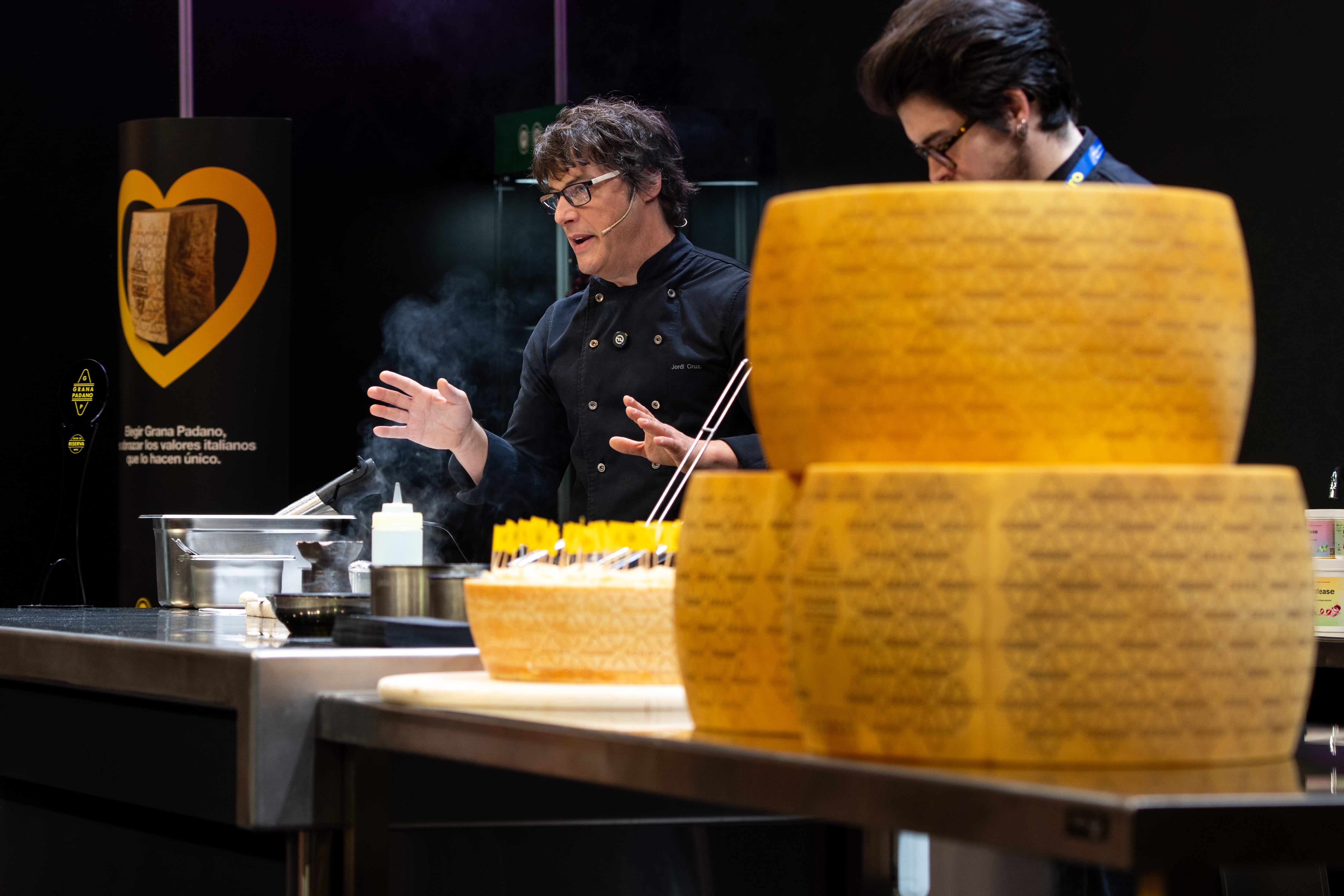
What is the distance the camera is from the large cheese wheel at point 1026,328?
0.81 m

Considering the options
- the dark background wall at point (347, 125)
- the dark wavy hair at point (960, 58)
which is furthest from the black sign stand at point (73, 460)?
the dark wavy hair at point (960, 58)

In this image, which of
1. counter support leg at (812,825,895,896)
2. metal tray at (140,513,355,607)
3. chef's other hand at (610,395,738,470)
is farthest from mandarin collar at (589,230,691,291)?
counter support leg at (812,825,895,896)

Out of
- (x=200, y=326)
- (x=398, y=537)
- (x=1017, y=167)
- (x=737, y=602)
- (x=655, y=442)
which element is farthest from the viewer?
(x=200, y=326)

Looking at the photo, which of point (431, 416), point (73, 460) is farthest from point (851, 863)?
point (73, 460)

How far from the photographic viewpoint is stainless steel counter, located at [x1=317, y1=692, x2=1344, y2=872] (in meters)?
0.63

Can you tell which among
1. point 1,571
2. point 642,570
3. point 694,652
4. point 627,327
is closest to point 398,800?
point 642,570

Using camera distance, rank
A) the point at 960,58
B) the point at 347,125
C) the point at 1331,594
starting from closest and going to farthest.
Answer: the point at 960,58, the point at 1331,594, the point at 347,125

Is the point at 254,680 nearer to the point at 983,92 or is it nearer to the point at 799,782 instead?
the point at 799,782

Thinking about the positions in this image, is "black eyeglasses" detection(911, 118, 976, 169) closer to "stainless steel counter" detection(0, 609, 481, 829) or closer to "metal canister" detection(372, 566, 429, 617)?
"metal canister" detection(372, 566, 429, 617)

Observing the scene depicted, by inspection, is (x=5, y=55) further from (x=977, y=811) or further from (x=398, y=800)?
(x=977, y=811)

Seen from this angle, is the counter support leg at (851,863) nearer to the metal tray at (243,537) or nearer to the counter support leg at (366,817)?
the counter support leg at (366,817)

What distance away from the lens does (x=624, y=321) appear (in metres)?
3.06

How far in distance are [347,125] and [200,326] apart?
1.68 metres

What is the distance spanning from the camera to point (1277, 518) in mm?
801
